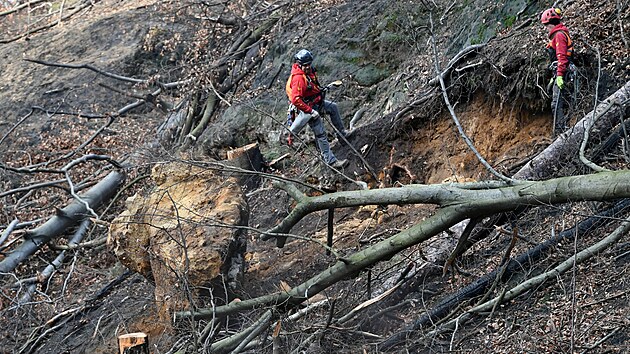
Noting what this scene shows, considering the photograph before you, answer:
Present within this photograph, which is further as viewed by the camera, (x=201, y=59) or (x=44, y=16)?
(x=44, y=16)

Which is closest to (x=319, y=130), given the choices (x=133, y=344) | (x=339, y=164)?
(x=339, y=164)

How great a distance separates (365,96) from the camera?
13.6 metres

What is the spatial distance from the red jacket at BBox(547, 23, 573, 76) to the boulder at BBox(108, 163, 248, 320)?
3.86 meters

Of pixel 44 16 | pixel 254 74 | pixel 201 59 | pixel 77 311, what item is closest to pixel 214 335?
pixel 77 311

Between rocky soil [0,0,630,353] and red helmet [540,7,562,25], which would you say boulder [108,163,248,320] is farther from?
red helmet [540,7,562,25]

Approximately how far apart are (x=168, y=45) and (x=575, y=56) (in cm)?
1219

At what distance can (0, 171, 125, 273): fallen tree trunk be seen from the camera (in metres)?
12.9

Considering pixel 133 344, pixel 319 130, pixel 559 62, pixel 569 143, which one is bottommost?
pixel 319 130

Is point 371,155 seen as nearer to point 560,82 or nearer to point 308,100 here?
point 308,100

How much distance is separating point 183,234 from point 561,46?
4636 millimetres

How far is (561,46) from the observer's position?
898 centimetres

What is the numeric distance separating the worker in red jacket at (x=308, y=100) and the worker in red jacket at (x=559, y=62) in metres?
3.04

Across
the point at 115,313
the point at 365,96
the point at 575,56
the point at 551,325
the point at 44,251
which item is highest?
the point at 575,56

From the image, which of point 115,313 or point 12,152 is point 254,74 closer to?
point 12,152
